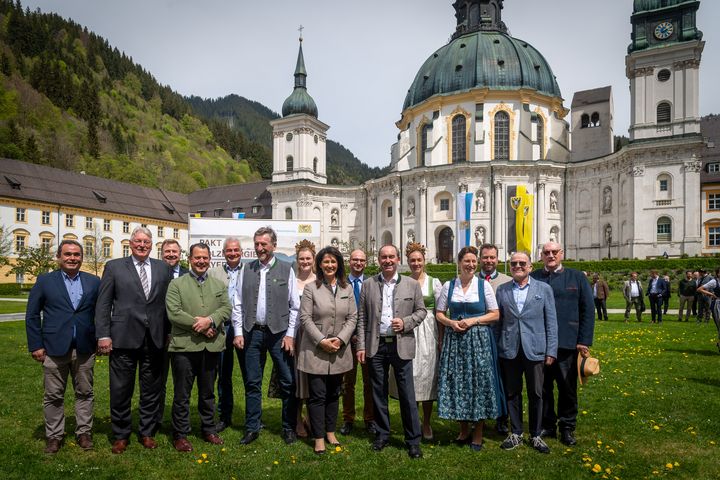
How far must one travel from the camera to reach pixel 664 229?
40.8 metres

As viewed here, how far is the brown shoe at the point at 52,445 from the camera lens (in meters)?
5.70

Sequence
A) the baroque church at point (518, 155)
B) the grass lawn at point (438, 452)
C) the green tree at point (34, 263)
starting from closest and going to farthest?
the grass lawn at point (438, 452), the green tree at point (34, 263), the baroque church at point (518, 155)

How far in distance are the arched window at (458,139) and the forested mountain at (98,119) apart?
5336 centimetres

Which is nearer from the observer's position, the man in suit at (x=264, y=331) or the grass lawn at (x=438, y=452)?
the grass lawn at (x=438, y=452)

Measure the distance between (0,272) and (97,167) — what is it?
37922 mm

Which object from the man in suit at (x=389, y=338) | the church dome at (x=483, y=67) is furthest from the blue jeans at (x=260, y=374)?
the church dome at (x=483, y=67)

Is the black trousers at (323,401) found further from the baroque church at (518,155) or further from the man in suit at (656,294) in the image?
the baroque church at (518,155)

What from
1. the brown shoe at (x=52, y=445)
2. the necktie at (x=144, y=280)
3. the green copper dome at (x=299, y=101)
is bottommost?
the brown shoe at (x=52, y=445)

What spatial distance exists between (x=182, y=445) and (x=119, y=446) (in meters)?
0.73

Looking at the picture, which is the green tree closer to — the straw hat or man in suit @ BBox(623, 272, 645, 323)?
man in suit @ BBox(623, 272, 645, 323)

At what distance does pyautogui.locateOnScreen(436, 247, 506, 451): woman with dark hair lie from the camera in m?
5.87

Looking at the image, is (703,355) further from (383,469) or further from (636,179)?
(636,179)

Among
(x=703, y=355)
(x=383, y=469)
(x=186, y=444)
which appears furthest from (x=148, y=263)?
(x=703, y=355)

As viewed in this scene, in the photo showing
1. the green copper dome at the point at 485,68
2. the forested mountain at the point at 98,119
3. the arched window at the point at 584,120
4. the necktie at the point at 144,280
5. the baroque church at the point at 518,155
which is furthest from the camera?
the forested mountain at the point at 98,119
